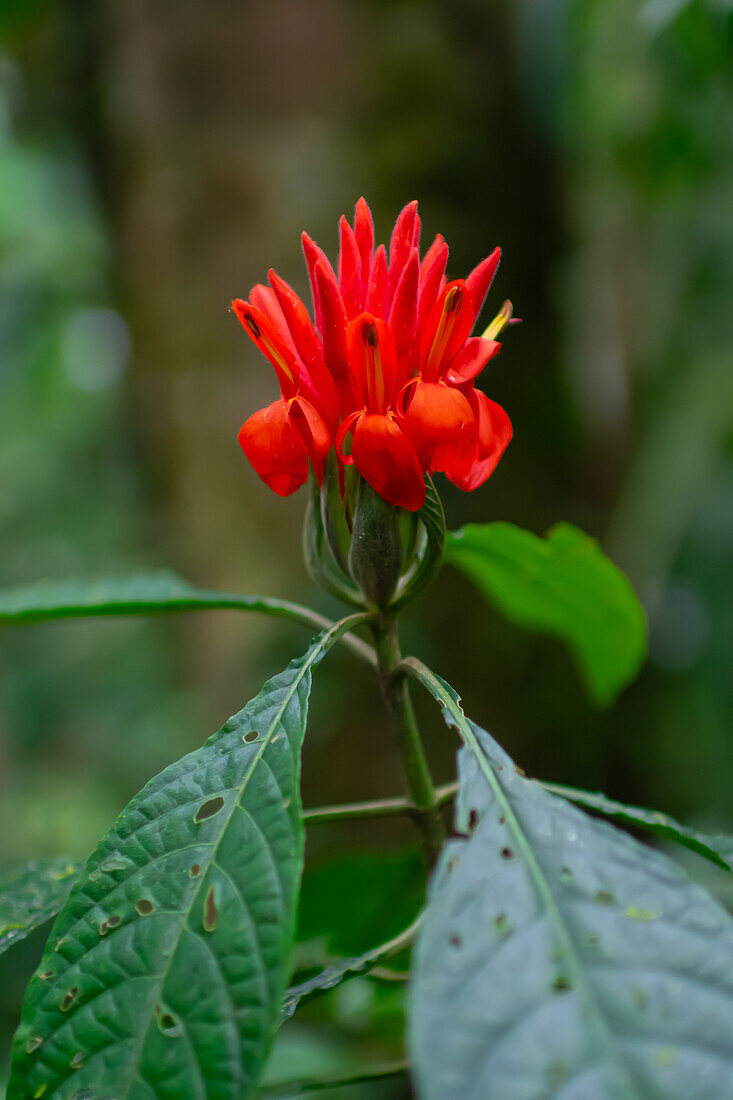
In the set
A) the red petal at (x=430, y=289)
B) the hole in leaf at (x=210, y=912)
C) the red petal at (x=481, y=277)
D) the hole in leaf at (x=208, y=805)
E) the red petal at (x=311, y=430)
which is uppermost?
the red petal at (x=481, y=277)

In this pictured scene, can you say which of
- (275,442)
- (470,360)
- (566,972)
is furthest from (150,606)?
(566,972)

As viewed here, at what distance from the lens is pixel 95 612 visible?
1.98ft

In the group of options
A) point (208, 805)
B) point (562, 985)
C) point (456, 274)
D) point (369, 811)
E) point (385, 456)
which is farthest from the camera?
point (456, 274)

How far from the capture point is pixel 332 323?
0.45m

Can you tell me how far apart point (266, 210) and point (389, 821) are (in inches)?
48.0

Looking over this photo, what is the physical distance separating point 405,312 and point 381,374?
0.14ft

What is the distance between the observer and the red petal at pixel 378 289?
0.49 meters

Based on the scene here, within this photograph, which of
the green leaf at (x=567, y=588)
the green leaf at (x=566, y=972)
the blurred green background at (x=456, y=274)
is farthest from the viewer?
the blurred green background at (x=456, y=274)

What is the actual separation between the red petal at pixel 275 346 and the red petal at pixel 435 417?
0.26 ft

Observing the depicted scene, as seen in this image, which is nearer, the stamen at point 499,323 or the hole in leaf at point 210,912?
the hole in leaf at point 210,912

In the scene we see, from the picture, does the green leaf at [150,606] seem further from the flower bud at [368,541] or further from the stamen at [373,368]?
the stamen at [373,368]

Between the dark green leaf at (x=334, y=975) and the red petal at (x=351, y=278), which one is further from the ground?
the red petal at (x=351, y=278)

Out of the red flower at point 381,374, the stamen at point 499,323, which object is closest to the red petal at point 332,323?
the red flower at point 381,374

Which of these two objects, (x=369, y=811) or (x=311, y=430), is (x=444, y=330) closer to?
(x=311, y=430)
